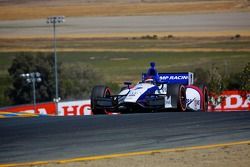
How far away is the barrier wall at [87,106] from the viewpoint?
4100cm

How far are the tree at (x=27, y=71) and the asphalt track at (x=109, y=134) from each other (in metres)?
45.0

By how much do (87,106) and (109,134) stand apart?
27.9 meters

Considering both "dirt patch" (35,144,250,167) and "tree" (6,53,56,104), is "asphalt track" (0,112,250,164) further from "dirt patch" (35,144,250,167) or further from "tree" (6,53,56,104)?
"tree" (6,53,56,104)

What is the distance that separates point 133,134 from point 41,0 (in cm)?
5180

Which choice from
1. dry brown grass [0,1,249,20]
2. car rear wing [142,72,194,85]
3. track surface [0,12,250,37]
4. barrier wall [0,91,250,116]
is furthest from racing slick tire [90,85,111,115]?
dry brown grass [0,1,249,20]

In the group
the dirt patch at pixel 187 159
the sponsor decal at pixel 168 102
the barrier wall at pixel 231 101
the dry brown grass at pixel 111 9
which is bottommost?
the barrier wall at pixel 231 101

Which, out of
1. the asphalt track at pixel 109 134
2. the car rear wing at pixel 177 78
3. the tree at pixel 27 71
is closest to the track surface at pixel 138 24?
the tree at pixel 27 71

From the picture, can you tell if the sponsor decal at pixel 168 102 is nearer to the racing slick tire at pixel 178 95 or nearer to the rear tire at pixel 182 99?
the racing slick tire at pixel 178 95

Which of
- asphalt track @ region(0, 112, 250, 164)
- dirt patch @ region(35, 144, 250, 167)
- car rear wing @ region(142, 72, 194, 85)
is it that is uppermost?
car rear wing @ region(142, 72, 194, 85)

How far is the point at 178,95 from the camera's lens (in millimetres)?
21234

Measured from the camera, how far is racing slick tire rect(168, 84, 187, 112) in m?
21.2

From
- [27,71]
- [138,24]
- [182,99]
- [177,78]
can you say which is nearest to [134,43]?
[138,24]

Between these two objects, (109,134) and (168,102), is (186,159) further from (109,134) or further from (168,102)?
(168,102)

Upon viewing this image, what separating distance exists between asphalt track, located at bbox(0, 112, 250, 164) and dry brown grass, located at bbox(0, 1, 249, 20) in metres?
47.1
